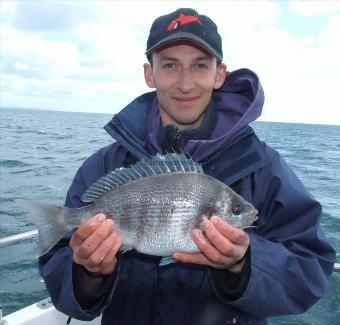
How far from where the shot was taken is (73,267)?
2846mm

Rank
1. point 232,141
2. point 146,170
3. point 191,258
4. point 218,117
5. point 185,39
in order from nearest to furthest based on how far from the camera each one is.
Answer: point 191,258, point 146,170, point 232,141, point 185,39, point 218,117

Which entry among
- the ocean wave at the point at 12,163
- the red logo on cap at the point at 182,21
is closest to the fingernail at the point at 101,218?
the red logo on cap at the point at 182,21

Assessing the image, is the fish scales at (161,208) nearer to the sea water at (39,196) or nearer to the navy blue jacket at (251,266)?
the navy blue jacket at (251,266)

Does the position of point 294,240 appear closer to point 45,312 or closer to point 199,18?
point 199,18

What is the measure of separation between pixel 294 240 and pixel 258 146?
0.70m

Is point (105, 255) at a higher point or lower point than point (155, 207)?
lower

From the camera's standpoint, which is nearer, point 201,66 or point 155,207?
point 155,207

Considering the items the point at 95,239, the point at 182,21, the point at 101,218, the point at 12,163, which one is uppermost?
the point at 182,21

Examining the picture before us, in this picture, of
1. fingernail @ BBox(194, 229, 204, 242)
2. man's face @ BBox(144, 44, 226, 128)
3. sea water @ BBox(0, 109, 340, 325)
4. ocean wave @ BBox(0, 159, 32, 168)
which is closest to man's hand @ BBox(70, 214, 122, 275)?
fingernail @ BBox(194, 229, 204, 242)

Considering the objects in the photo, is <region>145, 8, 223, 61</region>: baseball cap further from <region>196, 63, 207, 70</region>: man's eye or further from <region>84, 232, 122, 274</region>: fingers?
<region>84, 232, 122, 274</region>: fingers

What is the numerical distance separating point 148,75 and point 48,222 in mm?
1502

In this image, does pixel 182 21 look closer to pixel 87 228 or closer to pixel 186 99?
pixel 186 99

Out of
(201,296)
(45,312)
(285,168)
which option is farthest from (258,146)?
(45,312)

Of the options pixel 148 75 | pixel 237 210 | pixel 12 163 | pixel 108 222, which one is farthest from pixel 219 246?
pixel 12 163
